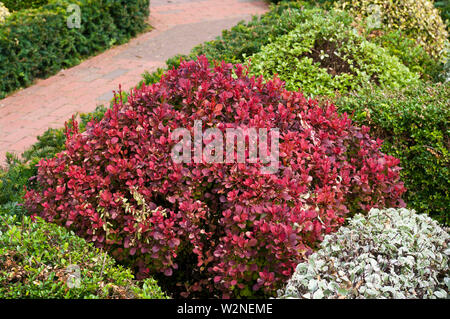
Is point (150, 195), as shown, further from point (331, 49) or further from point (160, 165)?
point (331, 49)

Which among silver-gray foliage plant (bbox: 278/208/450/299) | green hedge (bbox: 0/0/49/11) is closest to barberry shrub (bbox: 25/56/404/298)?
silver-gray foliage plant (bbox: 278/208/450/299)

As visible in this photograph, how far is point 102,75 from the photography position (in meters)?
7.53

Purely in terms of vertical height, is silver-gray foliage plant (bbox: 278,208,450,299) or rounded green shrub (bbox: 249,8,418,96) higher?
rounded green shrub (bbox: 249,8,418,96)

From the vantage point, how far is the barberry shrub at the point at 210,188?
2.60 metres

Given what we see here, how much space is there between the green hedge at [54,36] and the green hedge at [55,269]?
4729 millimetres

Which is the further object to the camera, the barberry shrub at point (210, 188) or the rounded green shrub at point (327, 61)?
the rounded green shrub at point (327, 61)

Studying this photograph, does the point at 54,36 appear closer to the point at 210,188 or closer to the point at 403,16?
the point at 403,16

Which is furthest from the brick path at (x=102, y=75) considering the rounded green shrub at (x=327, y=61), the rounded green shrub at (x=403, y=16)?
the rounded green shrub at (x=403, y=16)

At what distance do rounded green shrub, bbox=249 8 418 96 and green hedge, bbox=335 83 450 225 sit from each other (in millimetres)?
798

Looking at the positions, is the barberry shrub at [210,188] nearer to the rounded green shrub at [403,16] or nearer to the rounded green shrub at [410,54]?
the rounded green shrub at [410,54]

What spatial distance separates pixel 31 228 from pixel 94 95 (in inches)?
174

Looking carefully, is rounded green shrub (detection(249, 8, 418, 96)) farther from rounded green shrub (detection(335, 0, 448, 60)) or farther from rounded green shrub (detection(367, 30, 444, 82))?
rounded green shrub (detection(335, 0, 448, 60))

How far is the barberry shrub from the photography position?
2.60 meters
